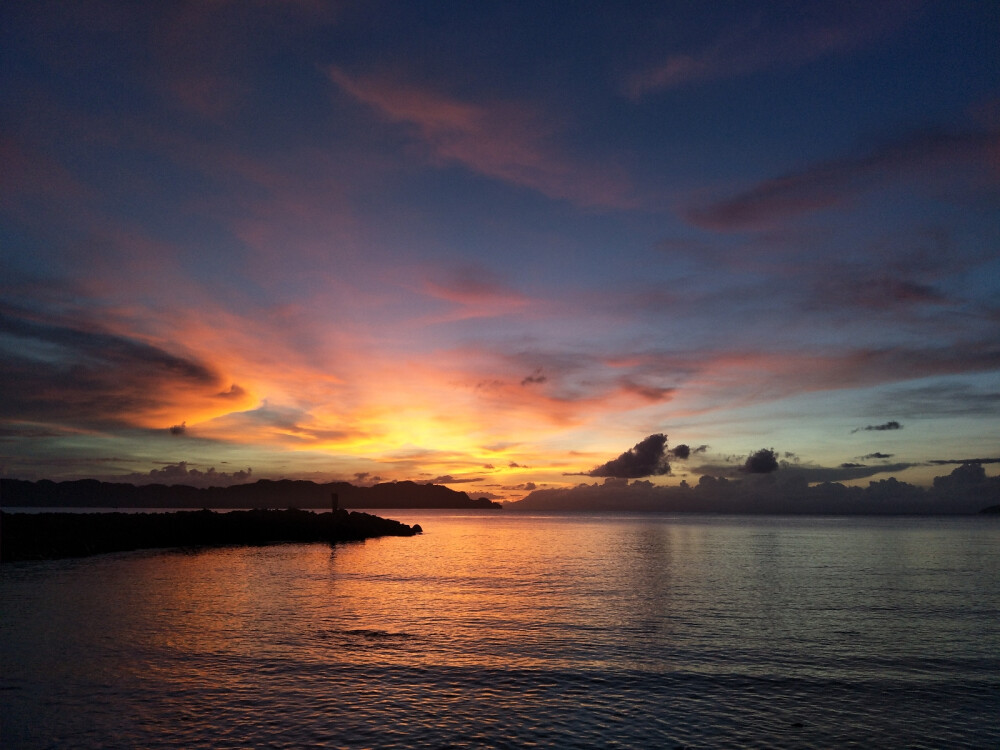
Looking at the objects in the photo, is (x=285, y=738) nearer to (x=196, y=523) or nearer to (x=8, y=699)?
(x=8, y=699)

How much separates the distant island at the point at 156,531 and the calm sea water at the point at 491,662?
58.9ft

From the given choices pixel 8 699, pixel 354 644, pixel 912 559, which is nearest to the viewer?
pixel 8 699

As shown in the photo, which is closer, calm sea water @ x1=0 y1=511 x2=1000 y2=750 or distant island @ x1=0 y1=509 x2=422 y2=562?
calm sea water @ x1=0 y1=511 x2=1000 y2=750

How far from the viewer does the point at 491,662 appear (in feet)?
89.7

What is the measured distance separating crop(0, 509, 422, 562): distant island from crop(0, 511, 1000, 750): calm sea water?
17948 millimetres

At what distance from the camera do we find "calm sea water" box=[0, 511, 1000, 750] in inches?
759

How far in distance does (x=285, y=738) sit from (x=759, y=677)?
59.6ft

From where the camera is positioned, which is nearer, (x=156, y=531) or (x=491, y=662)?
(x=491, y=662)

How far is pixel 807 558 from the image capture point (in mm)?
80812

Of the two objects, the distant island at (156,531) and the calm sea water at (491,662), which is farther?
the distant island at (156,531)

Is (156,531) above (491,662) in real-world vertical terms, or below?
above

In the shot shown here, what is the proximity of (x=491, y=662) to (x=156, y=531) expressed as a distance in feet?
259

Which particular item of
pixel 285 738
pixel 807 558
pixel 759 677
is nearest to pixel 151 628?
pixel 285 738

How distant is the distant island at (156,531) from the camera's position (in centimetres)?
6994
